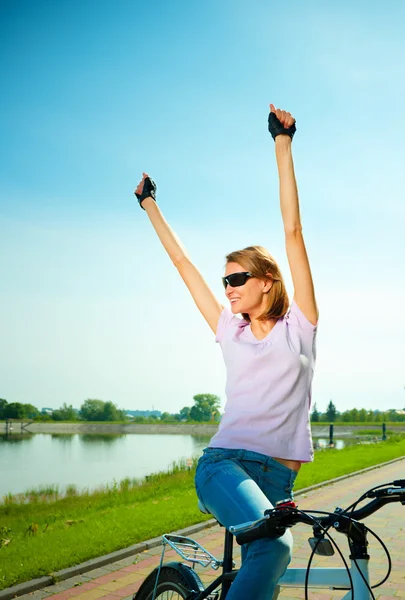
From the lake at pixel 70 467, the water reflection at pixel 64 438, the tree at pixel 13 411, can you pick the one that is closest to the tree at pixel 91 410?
the tree at pixel 13 411

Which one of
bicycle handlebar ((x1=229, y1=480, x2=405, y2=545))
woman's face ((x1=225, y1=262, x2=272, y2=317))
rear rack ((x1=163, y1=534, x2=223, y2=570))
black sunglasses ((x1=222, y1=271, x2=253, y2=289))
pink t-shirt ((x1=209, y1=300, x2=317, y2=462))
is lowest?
rear rack ((x1=163, y1=534, x2=223, y2=570))

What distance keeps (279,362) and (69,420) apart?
277 ft

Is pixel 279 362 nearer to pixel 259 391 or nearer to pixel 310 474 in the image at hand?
pixel 259 391

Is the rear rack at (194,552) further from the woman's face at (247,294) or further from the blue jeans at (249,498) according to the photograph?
the woman's face at (247,294)

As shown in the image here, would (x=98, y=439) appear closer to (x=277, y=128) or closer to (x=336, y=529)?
(x=277, y=128)

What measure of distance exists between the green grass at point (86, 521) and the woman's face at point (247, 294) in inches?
148

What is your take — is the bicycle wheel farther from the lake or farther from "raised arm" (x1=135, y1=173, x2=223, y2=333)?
the lake

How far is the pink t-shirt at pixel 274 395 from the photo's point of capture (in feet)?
7.40

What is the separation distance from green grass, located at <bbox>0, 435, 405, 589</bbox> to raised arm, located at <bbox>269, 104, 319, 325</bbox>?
4021mm

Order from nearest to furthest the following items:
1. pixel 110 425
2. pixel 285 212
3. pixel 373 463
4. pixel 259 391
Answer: pixel 259 391, pixel 285 212, pixel 373 463, pixel 110 425

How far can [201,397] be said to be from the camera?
355 feet

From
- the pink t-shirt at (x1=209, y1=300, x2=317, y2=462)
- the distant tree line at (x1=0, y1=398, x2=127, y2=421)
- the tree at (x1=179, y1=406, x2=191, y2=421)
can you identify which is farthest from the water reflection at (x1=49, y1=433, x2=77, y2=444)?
the tree at (x1=179, y1=406, x2=191, y2=421)

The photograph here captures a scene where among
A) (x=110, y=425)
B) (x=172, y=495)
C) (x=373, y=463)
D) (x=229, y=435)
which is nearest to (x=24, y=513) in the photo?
(x=172, y=495)

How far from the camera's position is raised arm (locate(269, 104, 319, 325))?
238 cm
